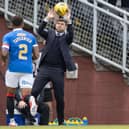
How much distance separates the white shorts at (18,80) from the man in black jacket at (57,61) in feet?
0.44

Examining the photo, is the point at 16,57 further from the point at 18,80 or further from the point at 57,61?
the point at 57,61

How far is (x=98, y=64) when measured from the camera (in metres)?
12.4

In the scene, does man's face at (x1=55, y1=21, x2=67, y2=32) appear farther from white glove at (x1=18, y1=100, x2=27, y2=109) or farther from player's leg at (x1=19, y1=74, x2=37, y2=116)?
white glove at (x1=18, y1=100, x2=27, y2=109)

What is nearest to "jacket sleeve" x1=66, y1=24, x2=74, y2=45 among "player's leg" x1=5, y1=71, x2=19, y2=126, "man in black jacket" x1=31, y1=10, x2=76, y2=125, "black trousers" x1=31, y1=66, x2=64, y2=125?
"man in black jacket" x1=31, y1=10, x2=76, y2=125

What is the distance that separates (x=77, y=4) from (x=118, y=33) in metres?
0.91

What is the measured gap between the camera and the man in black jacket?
9805 mm

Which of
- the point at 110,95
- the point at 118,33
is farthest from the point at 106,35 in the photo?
the point at 110,95

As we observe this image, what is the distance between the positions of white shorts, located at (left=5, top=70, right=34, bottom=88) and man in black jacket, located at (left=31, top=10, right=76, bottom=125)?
13cm

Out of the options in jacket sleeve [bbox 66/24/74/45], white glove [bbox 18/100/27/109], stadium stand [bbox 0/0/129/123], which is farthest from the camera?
stadium stand [bbox 0/0/129/123]

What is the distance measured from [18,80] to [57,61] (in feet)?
2.04

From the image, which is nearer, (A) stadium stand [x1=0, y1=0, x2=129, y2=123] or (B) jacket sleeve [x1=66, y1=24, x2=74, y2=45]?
(B) jacket sleeve [x1=66, y1=24, x2=74, y2=45]

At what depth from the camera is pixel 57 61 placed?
32.4ft

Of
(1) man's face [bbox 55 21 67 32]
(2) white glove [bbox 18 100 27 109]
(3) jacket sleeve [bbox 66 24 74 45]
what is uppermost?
(1) man's face [bbox 55 21 67 32]

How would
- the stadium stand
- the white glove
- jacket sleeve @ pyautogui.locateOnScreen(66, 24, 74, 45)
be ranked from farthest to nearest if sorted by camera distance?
the stadium stand → the white glove → jacket sleeve @ pyautogui.locateOnScreen(66, 24, 74, 45)
